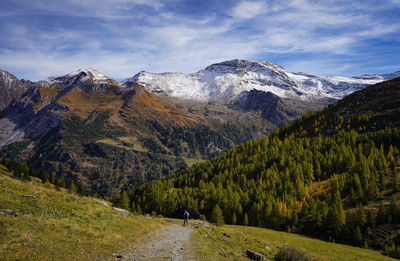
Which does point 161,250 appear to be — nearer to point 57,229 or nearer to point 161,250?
point 161,250

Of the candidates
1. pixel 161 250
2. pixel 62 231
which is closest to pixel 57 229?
pixel 62 231

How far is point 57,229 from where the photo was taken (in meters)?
23.2

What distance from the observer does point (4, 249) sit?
17.0 meters

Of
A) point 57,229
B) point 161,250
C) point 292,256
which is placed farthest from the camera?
point 292,256

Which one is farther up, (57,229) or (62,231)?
(57,229)

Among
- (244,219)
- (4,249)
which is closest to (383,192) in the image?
(244,219)

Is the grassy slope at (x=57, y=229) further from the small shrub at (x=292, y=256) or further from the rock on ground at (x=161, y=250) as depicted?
the small shrub at (x=292, y=256)

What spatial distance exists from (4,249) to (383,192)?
130 metres

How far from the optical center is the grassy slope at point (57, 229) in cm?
1847

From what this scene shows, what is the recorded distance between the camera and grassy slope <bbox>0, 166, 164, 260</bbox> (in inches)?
727

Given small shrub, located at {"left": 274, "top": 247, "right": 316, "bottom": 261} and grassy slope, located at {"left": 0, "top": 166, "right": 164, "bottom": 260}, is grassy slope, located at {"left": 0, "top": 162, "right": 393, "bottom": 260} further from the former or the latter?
small shrub, located at {"left": 274, "top": 247, "right": 316, "bottom": 261}

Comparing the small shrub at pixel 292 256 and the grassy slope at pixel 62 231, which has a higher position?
the grassy slope at pixel 62 231

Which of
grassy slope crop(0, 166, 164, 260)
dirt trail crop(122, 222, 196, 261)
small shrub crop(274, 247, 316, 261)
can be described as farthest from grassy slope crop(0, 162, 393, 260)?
small shrub crop(274, 247, 316, 261)

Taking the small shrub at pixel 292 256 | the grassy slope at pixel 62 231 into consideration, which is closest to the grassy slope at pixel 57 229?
the grassy slope at pixel 62 231
